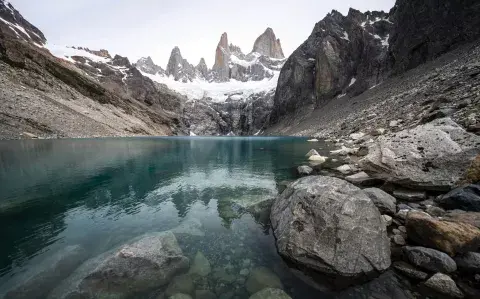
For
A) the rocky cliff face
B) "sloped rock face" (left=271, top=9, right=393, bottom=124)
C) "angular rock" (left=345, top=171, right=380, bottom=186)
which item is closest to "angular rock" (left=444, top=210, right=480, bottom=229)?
"angular rock" (left=345, top=171, right=380, bottom=186)

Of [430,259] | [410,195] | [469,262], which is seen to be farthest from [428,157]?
[430,259]

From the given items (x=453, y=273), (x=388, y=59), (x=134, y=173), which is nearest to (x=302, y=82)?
(x=388, y=59)

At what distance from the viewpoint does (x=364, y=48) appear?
382 feet

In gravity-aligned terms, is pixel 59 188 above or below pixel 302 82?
below

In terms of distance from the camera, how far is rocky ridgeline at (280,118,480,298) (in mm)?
6273

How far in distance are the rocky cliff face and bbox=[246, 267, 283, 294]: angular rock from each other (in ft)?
294

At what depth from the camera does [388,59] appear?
95312 millimetres

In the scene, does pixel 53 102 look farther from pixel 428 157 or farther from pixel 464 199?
pixel 464 199

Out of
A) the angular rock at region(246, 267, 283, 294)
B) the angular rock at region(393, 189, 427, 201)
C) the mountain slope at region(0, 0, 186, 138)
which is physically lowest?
the angular rock at region(246, 267, 283, 294)

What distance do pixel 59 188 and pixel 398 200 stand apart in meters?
23.6

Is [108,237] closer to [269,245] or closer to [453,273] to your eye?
[269,245]

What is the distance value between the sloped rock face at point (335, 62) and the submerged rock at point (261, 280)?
112995mm

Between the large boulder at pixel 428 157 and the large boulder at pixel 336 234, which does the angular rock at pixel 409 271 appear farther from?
the large boulder at pixel 428 157

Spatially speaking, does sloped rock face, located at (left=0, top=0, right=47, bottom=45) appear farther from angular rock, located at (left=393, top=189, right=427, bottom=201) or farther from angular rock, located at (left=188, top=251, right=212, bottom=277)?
angular rock, located at (left=393, top=189, right=427, bottom=201)
